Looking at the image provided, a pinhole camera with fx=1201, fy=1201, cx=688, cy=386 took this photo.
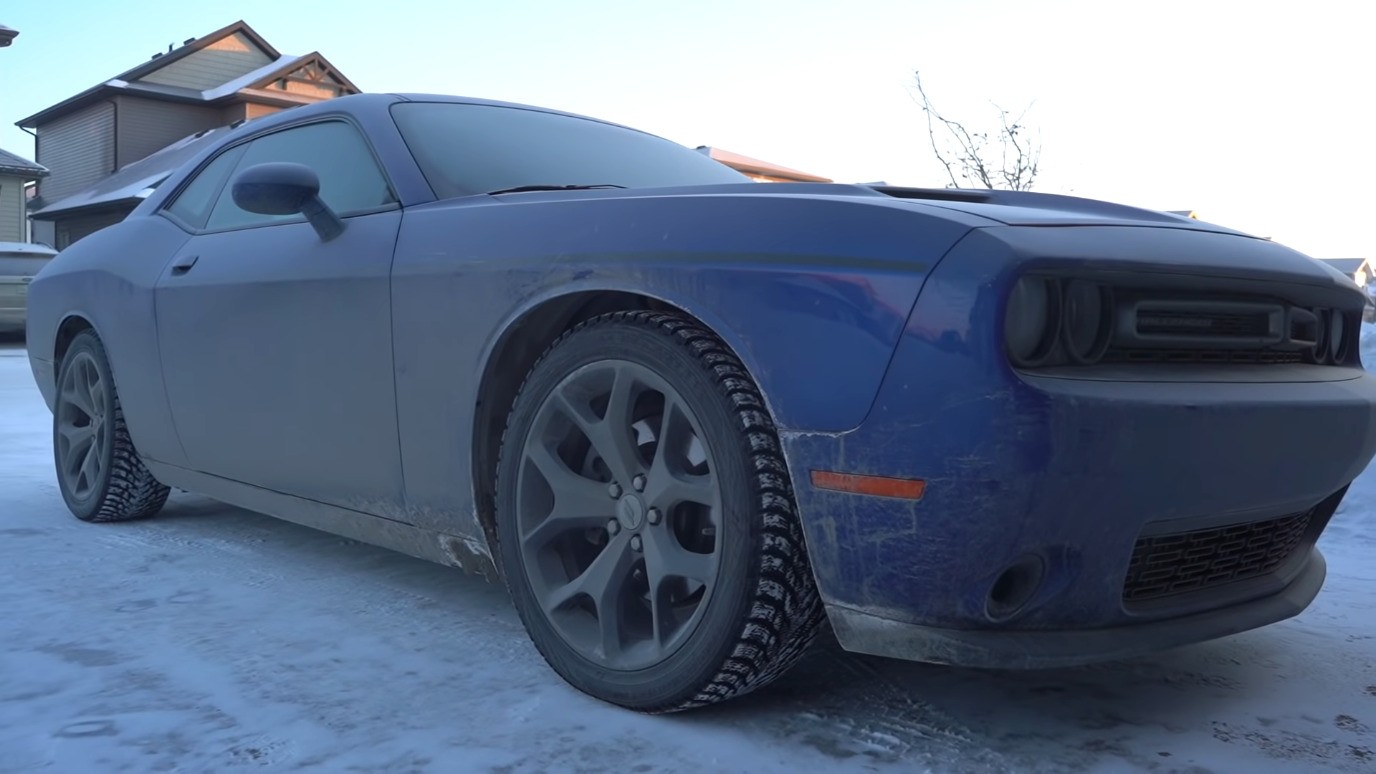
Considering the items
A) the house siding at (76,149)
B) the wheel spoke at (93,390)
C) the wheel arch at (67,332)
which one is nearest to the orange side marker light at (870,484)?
the wheel spoke at (93,390)

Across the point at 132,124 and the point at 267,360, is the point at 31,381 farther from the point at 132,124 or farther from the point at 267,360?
the point at 132,124

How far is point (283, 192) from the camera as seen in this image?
290 centimetres

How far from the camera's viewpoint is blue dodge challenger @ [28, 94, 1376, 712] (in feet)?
6.18

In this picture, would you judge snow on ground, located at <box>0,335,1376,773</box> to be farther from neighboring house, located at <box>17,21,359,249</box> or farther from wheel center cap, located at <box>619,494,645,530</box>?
neighboring house, located at <box>17,21,359,249</box>

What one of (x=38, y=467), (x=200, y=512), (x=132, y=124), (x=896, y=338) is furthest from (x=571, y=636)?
(x=132, y=124)

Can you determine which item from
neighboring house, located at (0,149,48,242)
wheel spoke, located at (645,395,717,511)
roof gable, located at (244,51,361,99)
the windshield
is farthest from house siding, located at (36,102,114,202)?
wheel spoke, located at (645,395,717,511)

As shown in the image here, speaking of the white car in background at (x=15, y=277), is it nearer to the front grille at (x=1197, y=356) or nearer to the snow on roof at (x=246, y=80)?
the snow on roof at (x=246, y=80)

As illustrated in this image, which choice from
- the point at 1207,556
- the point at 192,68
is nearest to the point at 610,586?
the point at 1207,556

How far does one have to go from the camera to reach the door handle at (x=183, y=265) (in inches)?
142

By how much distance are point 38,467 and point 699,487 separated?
474cm

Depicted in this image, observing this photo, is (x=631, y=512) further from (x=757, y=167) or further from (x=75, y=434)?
(x=757, y=167)

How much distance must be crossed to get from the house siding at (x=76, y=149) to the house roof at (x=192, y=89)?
398 millimetres

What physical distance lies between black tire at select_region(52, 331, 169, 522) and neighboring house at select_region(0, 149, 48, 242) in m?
28.8

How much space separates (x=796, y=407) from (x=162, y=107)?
32472 millimetres
